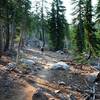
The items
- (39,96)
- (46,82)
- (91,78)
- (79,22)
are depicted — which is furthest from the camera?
(79,22)

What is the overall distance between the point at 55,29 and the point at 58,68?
2267 cm

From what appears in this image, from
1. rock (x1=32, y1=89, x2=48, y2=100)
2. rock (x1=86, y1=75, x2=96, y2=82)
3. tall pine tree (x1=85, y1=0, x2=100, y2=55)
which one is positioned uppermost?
tall pine tree (x1=85, y1=0, x2=100, y2=55)

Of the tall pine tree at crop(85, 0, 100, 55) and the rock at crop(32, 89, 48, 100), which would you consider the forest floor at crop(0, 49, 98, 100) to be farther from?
the tall pine tree at crop(85, 0, 100, 55)

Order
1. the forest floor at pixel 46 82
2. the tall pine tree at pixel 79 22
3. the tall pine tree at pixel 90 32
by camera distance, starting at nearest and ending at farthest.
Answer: the forest floor at pixel 46 82 < the tall pine tree at pixel 90 32 < the tall pine tree at pixel 79 22

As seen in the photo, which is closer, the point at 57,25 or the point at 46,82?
the point at 46,82

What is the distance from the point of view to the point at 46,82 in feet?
79.2

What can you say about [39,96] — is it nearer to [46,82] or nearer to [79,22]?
[46,82]

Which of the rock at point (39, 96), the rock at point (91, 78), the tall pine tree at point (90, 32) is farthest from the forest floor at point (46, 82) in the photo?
the tall pine tree at point (90, 32)

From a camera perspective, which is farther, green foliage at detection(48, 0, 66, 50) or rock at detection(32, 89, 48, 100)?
green foliage at detection(48, 0, 66, 50)

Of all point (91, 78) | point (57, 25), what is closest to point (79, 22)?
point (57, 25)

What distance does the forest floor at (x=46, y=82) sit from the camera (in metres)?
20.8

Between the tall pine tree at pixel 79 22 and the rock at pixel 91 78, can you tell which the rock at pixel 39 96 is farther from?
the tall pine tree at pixel 79 22

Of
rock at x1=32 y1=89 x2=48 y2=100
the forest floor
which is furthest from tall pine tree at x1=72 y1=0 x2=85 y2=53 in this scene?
rock at x1=32 y1=89 x2=48 y2=100

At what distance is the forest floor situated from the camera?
20750 millimetres
